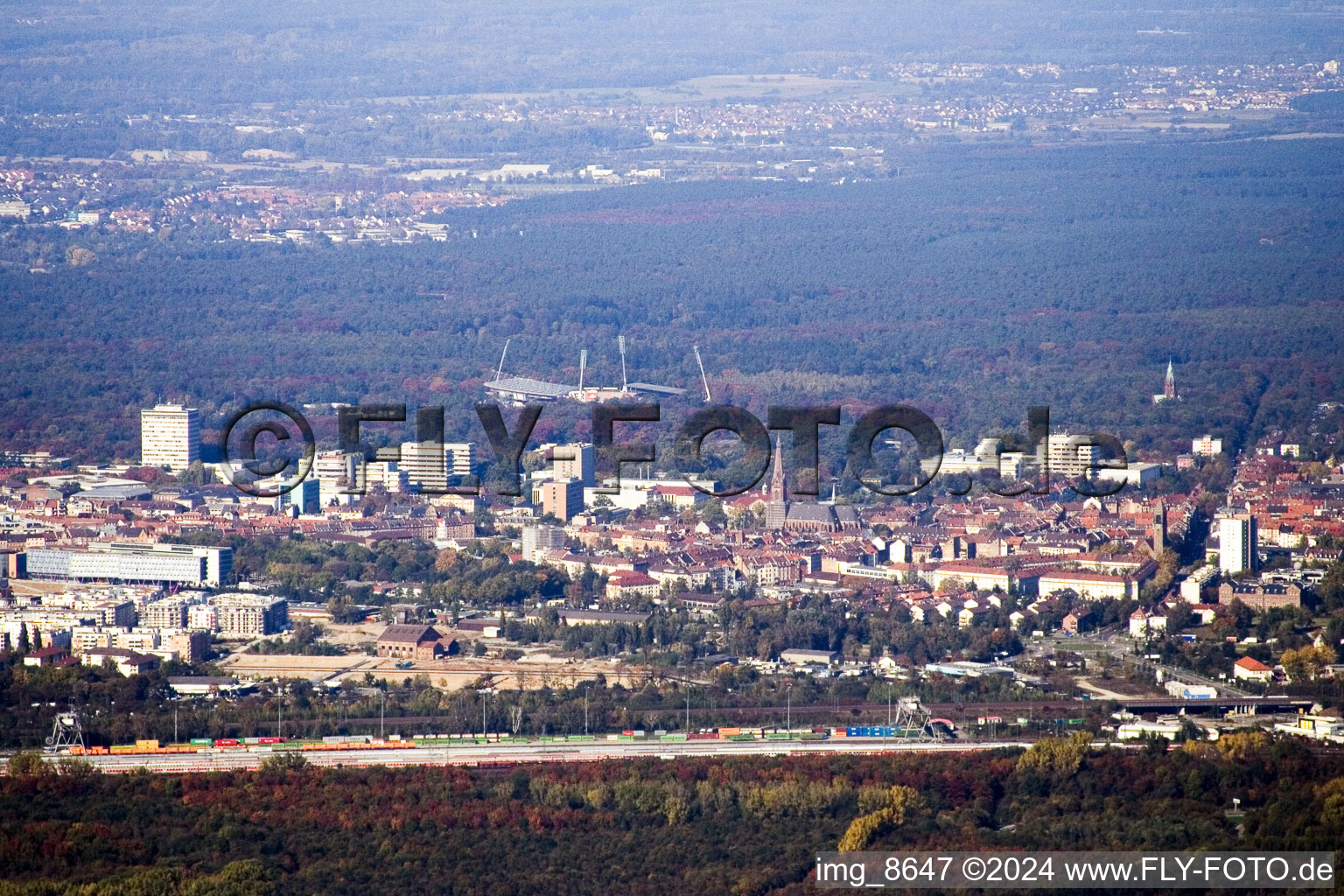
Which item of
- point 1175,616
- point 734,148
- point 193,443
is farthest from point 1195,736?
point 734,148

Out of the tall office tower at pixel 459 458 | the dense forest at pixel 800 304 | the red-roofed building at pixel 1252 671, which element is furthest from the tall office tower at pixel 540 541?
the red-roofed building at pixel 1252 671

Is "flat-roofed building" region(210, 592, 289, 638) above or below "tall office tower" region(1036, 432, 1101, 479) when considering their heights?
below

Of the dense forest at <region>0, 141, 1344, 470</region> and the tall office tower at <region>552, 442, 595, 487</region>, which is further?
the dense forest at <region>0, 141, 1344, 470</region>

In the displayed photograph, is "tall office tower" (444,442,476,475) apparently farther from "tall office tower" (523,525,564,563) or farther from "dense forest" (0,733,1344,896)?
"dense forest" (0,733,1344,896)

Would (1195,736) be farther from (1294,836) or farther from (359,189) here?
(359,189)

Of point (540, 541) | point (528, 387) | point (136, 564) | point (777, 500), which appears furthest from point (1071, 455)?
point (528, 387)

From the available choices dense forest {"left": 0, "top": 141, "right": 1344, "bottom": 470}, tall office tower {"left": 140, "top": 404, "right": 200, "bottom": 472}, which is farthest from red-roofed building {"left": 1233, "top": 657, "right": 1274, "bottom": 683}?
tall office tower {"left": 140, "top": 404, "right": 200, "bottom": 472}

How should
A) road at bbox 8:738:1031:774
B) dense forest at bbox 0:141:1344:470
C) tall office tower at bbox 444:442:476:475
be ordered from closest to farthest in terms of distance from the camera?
road at bbox 8:738:1031:774 < tall office tower at bbox 444:442:476:475 < dense forest at bbox 0:141:1344:470
